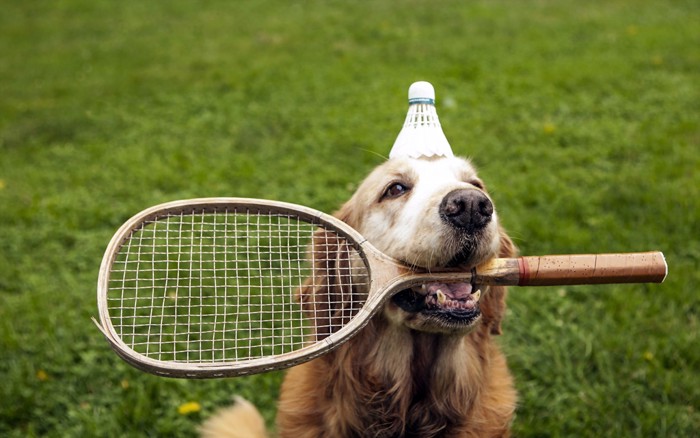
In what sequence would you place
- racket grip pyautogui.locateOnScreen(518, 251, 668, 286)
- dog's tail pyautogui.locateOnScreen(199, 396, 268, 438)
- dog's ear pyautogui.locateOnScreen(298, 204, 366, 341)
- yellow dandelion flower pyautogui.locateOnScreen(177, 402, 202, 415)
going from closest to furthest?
racket grip pyautogui.locateOnScreen(518, 251, 668, 286), dog's ear pyautogui.locateOnScreen(298, 204, 366, 341), dog's tail pyautogui.locateOnScreen(199, 396, 268, 438), yellow dandelion flower pyautogui.locateOnScreen(177, 402, 202, 415)

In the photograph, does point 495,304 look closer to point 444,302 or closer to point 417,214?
point 444,302

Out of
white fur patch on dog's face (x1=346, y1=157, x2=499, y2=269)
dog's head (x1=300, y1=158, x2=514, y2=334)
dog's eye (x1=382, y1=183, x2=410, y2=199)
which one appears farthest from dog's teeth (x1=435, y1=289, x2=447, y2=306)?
dog's eye (x1=382, y1=183, x2=410, y2=199)

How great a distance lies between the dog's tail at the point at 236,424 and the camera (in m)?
3.12

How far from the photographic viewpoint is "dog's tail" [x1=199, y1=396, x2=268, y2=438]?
312 cm

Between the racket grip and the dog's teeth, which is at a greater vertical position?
the racket grip

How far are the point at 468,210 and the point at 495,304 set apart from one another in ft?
2.92

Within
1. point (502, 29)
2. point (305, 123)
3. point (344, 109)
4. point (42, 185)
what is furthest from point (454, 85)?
point (42, 185)

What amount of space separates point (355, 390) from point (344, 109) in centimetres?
522

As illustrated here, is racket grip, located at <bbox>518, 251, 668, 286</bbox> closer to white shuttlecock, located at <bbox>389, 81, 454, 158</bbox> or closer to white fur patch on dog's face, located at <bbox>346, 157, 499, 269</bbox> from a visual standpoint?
white fur patch on dog's face, located at <bbox>346, 157, 499, 269</bbox>

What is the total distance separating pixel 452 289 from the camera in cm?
231

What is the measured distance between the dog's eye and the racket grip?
0.68 metres

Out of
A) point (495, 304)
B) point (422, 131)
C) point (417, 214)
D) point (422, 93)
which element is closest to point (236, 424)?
point (495, 304)

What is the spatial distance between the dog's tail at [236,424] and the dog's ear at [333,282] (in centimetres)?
80

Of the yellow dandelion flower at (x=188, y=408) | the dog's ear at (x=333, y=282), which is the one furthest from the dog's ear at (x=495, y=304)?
the yellow dandelion flower at (x=188, y=408)
